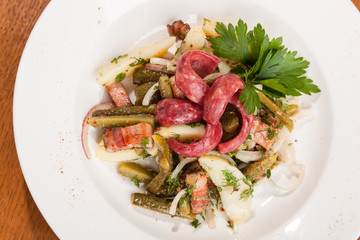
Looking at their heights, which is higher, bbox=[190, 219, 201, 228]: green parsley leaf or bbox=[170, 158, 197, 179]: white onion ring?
bbox=[170, 158, 197, 179]: white onion ring

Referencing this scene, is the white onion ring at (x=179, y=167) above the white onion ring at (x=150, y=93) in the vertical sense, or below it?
below

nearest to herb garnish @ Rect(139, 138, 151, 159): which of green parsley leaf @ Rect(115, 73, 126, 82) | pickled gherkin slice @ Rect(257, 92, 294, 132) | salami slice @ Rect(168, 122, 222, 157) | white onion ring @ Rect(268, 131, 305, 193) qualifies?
salami slice @ Rect(168, 122, 222, 157)

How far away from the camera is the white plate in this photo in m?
2.76

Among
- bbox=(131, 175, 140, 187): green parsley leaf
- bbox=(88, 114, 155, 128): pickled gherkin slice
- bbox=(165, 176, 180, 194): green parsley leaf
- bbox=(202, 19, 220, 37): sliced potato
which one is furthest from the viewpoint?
bbox=(202, 19, 220, 37): sliced potato

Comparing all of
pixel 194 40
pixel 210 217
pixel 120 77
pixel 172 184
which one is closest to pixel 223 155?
pixel 172 184

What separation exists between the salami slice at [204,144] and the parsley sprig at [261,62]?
326 millimetres

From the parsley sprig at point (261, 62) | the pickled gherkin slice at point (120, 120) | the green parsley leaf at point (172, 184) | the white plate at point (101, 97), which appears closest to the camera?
the white plate at point (101, 97)

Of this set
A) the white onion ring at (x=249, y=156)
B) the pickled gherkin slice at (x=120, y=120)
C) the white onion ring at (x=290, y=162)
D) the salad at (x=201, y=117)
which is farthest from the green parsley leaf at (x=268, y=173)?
the pickled gherkin slice at (x=120, y=120)

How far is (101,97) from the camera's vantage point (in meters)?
3.27

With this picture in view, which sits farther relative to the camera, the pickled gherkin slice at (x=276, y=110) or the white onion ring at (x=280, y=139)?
the white onion ring at (x=280, y=139)

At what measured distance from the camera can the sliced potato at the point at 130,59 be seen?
316 centimetres

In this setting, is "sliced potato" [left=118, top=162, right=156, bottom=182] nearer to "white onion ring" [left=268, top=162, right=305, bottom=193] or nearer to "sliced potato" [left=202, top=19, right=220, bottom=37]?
"white onion ring" [left=268, top=162, right=305, bottom=193]

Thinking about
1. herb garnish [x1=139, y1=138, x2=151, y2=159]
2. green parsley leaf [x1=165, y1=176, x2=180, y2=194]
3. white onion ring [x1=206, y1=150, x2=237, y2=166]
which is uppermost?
white onion ring [x1=206, y1=150, x2=237, y2=166]

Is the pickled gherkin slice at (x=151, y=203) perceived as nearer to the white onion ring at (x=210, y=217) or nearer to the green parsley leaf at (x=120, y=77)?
the white onion ring at (x=210, y=217)
